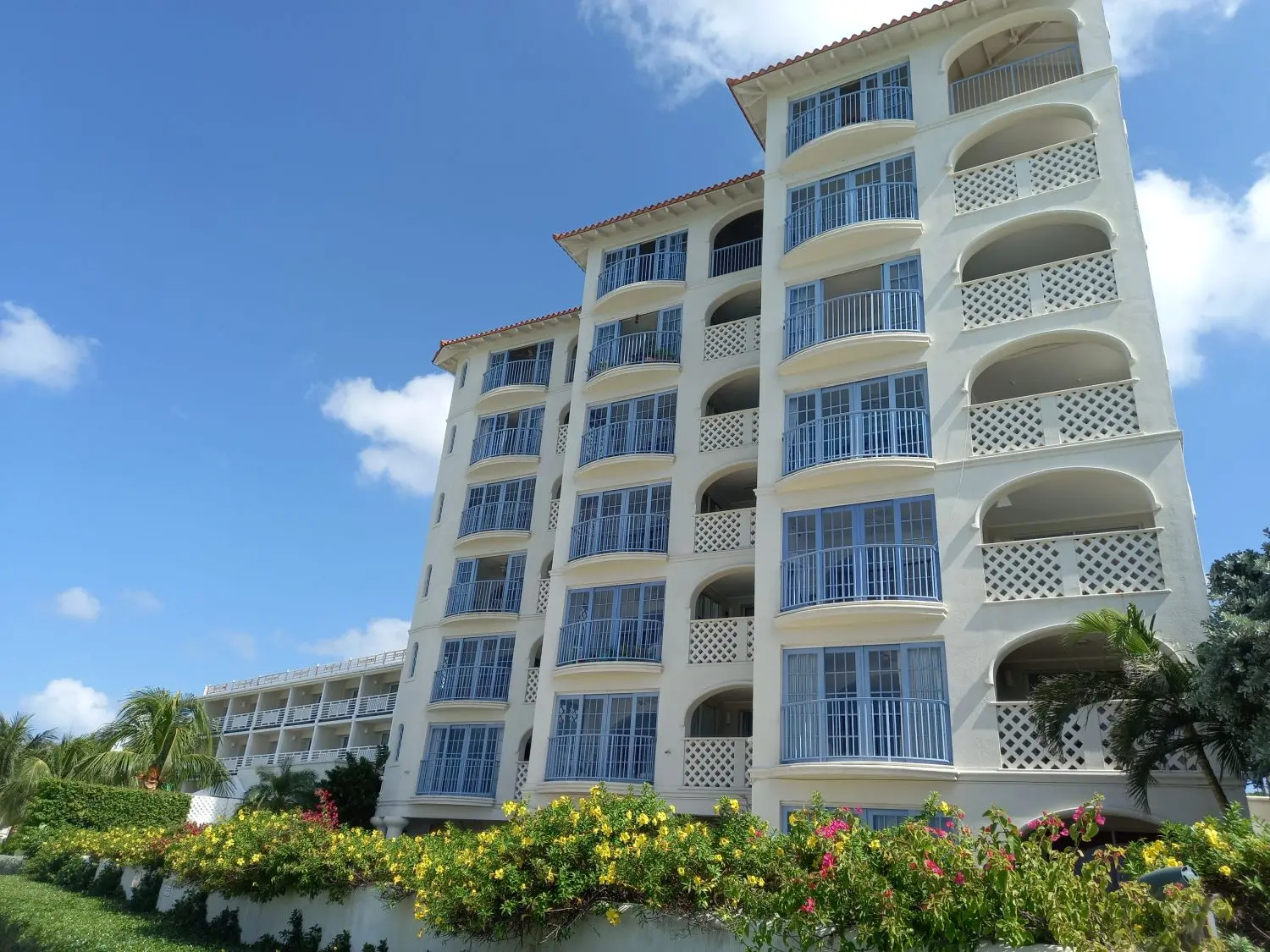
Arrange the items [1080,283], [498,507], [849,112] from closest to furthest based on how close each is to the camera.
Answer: [1080,283] → [849,112] → [498,507]

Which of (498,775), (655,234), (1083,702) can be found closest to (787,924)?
(1083,702)

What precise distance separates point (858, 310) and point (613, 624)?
928 centimetres

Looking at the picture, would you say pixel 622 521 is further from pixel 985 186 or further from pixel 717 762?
pixel 985 186

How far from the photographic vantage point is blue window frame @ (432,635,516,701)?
25130 millimetres

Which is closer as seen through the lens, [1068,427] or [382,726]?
[1068,427]

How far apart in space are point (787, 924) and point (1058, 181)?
1636cm

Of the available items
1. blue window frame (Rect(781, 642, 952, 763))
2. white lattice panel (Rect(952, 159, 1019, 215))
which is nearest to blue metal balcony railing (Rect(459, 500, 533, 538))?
blue window frame (Rect(781, 642, 952, 763))

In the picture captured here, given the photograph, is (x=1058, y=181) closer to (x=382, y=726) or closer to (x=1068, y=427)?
(x=1068, y=427)

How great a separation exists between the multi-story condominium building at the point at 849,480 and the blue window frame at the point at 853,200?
8cm

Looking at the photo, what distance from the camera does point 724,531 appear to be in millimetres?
21719

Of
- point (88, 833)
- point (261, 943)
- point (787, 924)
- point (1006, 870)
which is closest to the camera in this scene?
point (1006, 870)

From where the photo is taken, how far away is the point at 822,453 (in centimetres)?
1923

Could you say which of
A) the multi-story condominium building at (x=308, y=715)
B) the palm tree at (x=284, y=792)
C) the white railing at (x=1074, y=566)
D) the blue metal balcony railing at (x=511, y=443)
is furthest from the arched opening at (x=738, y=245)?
the multi-story condominium building at (x=308, y=715)

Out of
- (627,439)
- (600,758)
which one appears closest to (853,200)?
(627,439)
